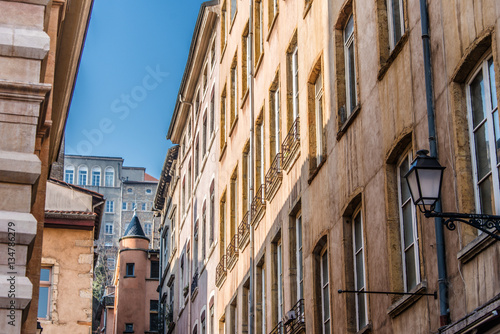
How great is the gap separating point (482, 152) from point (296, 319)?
9.20 metres

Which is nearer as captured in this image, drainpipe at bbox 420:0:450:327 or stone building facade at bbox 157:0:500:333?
stone building facade at bbox 157:0:500:333

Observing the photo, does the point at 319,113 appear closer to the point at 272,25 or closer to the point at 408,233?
the point at 272,25

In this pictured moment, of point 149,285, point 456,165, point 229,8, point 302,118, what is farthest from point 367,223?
point 149,285

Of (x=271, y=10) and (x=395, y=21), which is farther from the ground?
(x=271, y=10)

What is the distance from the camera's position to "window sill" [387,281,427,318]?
1262cm

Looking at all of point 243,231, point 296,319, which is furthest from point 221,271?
point 296,319

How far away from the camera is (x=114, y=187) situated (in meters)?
137

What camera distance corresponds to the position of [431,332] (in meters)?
12.3

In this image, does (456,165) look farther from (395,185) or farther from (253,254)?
(253,254)

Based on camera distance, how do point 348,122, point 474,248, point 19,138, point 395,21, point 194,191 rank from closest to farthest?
point 19,138, point 474,248, point 395,21, point 348,122, point 194,191

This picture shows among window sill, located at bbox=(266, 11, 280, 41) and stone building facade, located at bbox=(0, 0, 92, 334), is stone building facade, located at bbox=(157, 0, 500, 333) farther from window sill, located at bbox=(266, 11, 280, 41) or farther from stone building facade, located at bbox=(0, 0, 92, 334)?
stone building facade, located at bbox=(0, 0, 92, 334)

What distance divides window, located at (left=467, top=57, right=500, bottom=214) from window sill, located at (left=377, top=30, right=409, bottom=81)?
2.34 metres

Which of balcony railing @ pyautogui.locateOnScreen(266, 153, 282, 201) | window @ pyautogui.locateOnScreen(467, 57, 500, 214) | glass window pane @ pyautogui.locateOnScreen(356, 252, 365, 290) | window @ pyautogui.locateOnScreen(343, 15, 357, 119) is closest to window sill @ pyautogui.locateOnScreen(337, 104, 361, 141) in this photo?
window @ pyautogui.locateOnScreen(343, 15, 357, 119)

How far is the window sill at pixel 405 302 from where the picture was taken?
12625mm
